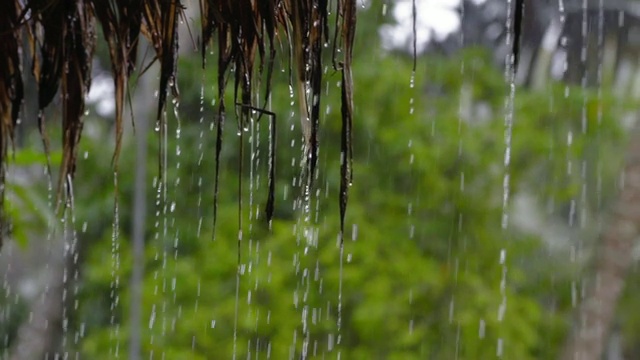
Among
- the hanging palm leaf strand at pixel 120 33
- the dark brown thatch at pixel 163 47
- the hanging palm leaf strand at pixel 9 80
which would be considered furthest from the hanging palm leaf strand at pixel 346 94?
the hanging palm leaf strand at pixel 9 80

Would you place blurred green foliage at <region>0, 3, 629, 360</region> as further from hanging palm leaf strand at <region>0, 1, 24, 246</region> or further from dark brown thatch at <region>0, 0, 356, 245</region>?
A: dark brown thatch at <region>0, 0, 356, 245</region>

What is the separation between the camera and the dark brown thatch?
146cm

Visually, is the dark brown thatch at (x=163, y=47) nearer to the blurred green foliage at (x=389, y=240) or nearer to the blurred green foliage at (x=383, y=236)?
the blurred green foliage at (x=383, y=236)

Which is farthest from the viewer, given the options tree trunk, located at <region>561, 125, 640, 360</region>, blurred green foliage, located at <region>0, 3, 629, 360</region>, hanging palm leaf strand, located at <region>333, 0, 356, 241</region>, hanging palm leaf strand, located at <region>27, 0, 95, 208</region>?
tree trunk, located at <region>561, 125, 640, 360</region>

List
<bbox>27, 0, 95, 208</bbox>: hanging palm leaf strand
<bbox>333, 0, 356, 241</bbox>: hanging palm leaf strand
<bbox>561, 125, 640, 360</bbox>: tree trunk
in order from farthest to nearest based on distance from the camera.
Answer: <bbox>561, 125, 640, 360</bbox>: tree trunk, <bbox>27, 0, 95, 208</bbox>: hanging palm leaf strand, <bbox>333, 0, 356, 241</bbox>: hanging palm leaf strand

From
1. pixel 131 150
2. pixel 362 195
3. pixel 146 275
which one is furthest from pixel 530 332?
pixel 131 150

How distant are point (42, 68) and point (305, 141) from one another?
0.64m

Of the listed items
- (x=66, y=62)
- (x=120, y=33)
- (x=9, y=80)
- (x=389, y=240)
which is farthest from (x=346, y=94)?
(x=389, y=240)

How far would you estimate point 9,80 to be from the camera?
196 cm

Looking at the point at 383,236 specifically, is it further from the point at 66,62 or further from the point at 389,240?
the point at 66,62

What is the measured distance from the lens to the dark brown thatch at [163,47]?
1.46m

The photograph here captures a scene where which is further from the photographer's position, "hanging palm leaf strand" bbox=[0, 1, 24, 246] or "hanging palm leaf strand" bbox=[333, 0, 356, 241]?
"hanging palm leaf strand" bbox=[0, 1, 24, 246]

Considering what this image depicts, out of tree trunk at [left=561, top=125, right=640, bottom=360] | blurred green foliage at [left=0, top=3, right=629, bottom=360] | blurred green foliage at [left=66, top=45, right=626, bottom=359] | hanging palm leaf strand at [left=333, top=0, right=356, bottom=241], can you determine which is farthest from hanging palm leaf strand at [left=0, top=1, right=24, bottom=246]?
tree trunk at [left=561, top=125, right=640, bottom=360]

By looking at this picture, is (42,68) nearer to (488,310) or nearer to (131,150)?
(488,310)
